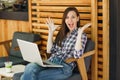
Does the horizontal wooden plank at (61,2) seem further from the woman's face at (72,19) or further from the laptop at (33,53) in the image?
the laptop at (33,53)

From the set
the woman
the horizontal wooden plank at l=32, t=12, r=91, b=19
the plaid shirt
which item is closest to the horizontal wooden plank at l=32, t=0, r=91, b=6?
the horizontal wooden plank at l=32, t=12, r=91, b=19

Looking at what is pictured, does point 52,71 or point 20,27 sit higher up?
point 20,27

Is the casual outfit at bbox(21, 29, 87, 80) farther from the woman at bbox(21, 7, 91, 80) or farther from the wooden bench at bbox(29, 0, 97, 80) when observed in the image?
the wooden bench at bbox(29, 0, 97, 80)

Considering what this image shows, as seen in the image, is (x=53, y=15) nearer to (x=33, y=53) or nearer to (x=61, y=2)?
(x=61, y=2)

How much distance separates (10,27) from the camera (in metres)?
5.13

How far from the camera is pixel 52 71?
10.6 feet

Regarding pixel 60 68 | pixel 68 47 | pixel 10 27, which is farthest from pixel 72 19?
pixel 10 27

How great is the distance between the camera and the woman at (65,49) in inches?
126

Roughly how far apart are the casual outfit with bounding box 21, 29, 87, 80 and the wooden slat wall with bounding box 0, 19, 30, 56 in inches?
57.6

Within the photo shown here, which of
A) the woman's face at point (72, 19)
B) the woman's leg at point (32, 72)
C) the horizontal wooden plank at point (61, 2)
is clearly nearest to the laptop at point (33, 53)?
the woman's leg at point (32, 72)

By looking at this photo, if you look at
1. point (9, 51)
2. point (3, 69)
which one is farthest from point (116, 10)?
point (9, 51)

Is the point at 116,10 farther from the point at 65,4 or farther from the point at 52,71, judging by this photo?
the point at 52,71

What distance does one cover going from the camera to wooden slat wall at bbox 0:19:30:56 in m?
4.86

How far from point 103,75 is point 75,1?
1103 millimetres
